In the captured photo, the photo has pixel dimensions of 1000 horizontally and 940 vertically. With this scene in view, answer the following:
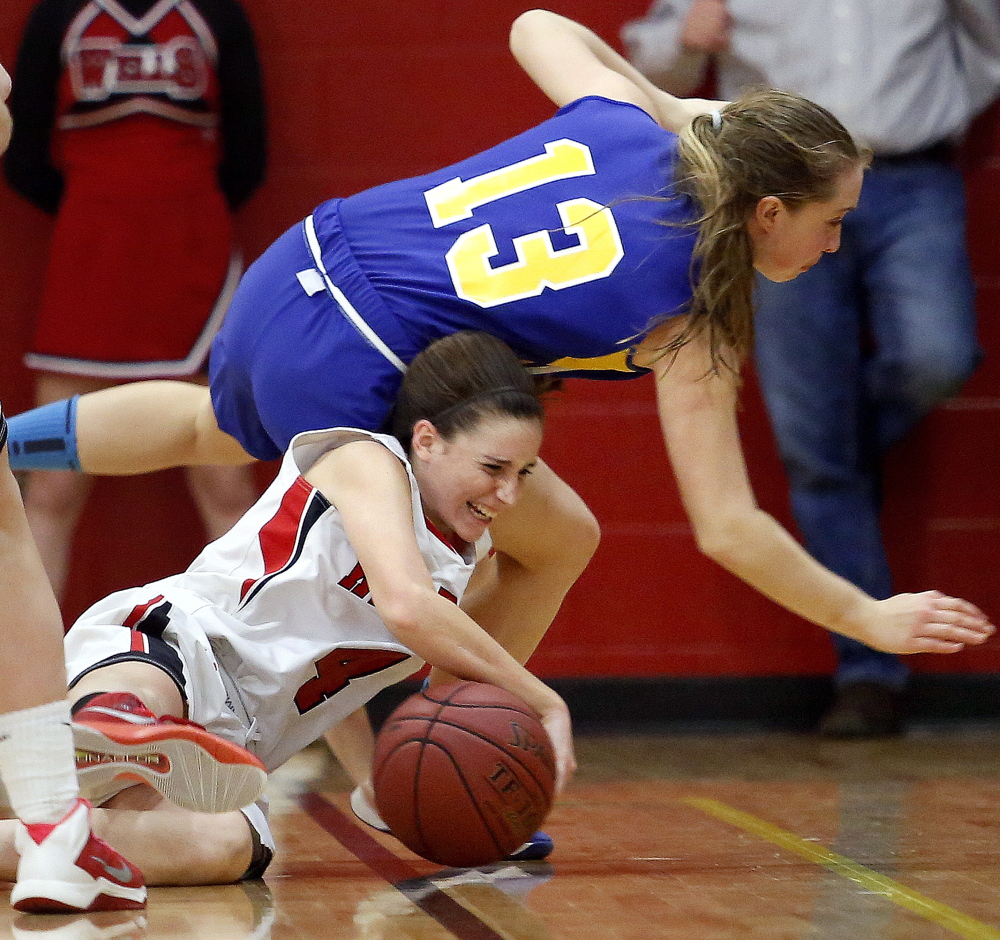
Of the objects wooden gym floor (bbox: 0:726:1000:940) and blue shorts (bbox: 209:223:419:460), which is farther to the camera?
blue shorts (bbox: 209:223:419:460)

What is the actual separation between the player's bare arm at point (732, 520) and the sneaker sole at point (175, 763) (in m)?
0.85

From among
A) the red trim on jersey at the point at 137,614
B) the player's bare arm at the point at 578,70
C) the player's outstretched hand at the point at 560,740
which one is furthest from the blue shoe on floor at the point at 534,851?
the player's bare arm at the point at 578,70

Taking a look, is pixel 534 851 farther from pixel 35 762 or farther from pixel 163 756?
pixel 35 762

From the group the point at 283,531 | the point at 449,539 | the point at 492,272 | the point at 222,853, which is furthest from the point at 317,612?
the point at 492,272

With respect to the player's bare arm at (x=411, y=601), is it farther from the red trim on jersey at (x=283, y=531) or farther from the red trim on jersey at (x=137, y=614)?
the red trim on jersey at (x=137, y=614)

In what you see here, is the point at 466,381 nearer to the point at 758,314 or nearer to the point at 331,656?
the point at 331,656

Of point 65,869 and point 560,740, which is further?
point 560,740

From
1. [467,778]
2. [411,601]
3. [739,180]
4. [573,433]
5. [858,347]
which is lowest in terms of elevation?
[467,778]

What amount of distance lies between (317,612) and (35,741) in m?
0.59

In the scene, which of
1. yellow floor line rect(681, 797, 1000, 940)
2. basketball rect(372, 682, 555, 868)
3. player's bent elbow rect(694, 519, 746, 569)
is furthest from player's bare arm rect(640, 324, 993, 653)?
basketball rect(372, 682, 555, 868)

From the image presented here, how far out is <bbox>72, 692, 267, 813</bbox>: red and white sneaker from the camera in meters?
2.19

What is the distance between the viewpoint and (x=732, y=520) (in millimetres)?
2551

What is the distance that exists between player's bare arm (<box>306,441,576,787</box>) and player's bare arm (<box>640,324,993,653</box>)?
0.40 meters

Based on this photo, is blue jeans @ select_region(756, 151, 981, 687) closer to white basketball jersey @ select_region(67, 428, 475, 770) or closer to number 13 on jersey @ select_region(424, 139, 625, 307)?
number 13 on jersey @ select_region(424, 139, 625, 307)
